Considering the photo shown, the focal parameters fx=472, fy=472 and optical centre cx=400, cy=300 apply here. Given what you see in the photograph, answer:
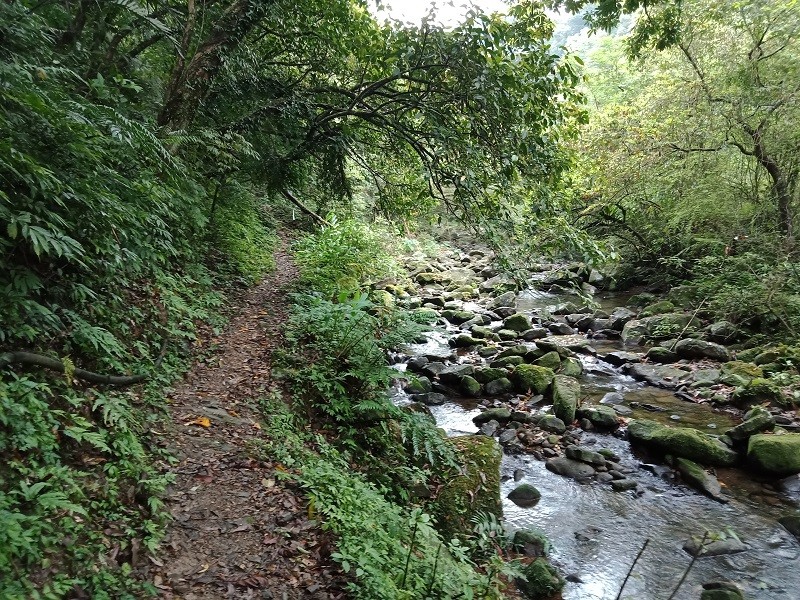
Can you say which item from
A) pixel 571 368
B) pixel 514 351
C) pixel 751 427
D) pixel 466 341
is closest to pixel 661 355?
pixel 571 368

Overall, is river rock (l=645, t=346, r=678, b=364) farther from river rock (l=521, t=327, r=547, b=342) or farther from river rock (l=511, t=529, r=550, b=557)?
river rock (l=511, t=529, r=550, b=557)

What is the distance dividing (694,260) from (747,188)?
274 cm

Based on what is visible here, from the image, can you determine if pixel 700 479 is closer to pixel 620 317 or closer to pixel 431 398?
pixel 431 398

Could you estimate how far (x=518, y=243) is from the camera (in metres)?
6.86

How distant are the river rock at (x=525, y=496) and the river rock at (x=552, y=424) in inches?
70.6

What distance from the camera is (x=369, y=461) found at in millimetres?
5418

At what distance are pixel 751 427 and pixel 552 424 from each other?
3.06 metres

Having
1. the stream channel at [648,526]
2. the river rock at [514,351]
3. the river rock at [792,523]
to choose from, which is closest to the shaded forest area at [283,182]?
the stream channel at [648,526]

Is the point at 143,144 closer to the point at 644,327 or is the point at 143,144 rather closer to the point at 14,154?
the point at 14,154

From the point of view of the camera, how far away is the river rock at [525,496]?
21.1ft

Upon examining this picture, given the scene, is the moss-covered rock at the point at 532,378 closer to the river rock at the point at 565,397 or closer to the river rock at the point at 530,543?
the river rock at the point at 565,397

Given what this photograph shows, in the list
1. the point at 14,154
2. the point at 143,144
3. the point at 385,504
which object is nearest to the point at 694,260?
the point at 385,504

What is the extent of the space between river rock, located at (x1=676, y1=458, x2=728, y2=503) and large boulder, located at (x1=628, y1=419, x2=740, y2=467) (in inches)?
8.4

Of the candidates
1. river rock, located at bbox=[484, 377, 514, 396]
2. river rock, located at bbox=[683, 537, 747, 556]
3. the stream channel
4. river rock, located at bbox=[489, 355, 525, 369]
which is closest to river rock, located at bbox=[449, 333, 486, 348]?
river rock, located at bbox=[489, 355, 525, 369]
